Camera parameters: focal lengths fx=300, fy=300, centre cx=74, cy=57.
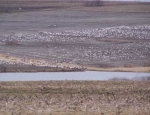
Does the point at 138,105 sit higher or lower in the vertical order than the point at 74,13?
lower

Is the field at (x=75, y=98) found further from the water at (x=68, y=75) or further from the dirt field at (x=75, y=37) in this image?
the dirt field at (x=75, y=37)

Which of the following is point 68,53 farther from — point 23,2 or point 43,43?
point 23,2

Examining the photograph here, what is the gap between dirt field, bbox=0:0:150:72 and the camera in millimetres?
4410

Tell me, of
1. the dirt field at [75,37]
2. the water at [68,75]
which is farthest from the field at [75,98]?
the dirt field at [75,37]

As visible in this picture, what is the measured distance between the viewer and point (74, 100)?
3.73 metres

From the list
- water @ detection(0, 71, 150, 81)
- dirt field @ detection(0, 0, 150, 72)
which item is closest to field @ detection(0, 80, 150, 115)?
water @ detection(0, 71, 150, 81)

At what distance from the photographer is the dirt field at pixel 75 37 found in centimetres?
441

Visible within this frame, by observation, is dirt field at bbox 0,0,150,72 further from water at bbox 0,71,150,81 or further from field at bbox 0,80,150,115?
field at bbox 0,80,150,115

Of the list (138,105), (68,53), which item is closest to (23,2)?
(68,53)

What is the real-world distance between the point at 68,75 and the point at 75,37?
584 millimetres

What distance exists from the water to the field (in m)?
0.12

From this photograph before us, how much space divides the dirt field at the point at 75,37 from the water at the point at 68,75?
82 millimetres

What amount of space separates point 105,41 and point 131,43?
0.39 meters

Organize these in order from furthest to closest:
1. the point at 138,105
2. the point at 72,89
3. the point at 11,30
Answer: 1. the point at 11,30
2. the point at 72,89
3. the point at 138,105
